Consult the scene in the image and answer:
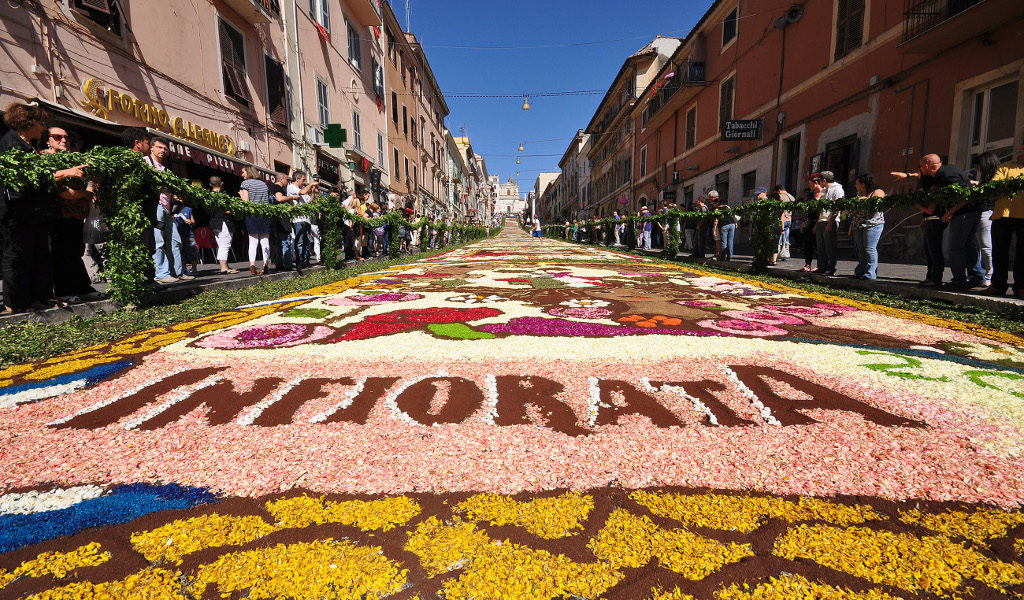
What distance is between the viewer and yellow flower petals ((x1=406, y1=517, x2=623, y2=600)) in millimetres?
765

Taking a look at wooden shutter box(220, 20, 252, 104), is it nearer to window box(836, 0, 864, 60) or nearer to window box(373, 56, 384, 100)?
window box(373, 56, 384, 100)

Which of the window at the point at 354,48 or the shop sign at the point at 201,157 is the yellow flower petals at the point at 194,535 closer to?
the shop sign at the point at 201,157

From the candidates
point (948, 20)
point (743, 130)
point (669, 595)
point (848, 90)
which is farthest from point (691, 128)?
point (669, 595)

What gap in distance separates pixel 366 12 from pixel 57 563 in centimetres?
1860

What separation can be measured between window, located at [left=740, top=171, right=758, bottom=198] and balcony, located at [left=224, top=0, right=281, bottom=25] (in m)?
13.4

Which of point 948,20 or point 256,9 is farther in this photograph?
point 256,9

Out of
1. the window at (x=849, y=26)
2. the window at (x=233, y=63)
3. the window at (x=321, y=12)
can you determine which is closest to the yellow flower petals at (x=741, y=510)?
the window at (x=233, y=63)

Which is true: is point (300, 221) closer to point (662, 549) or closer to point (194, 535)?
point (194, 535)

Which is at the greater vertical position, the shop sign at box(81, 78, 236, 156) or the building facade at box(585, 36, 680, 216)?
the building facade at box(585, 36, 680, 216)

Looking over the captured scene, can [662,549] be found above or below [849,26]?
below

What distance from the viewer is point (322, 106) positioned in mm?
12875

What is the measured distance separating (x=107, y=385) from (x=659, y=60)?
28490mm

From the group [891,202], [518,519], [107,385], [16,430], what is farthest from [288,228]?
[891,202]

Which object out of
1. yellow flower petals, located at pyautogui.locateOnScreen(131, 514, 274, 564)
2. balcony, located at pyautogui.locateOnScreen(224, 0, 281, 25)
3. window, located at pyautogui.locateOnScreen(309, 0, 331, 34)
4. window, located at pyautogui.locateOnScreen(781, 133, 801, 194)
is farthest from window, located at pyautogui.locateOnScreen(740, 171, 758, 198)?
yellow flower petals, located at pyautogui.locateOnScreen(131, 514, 274, 564)
